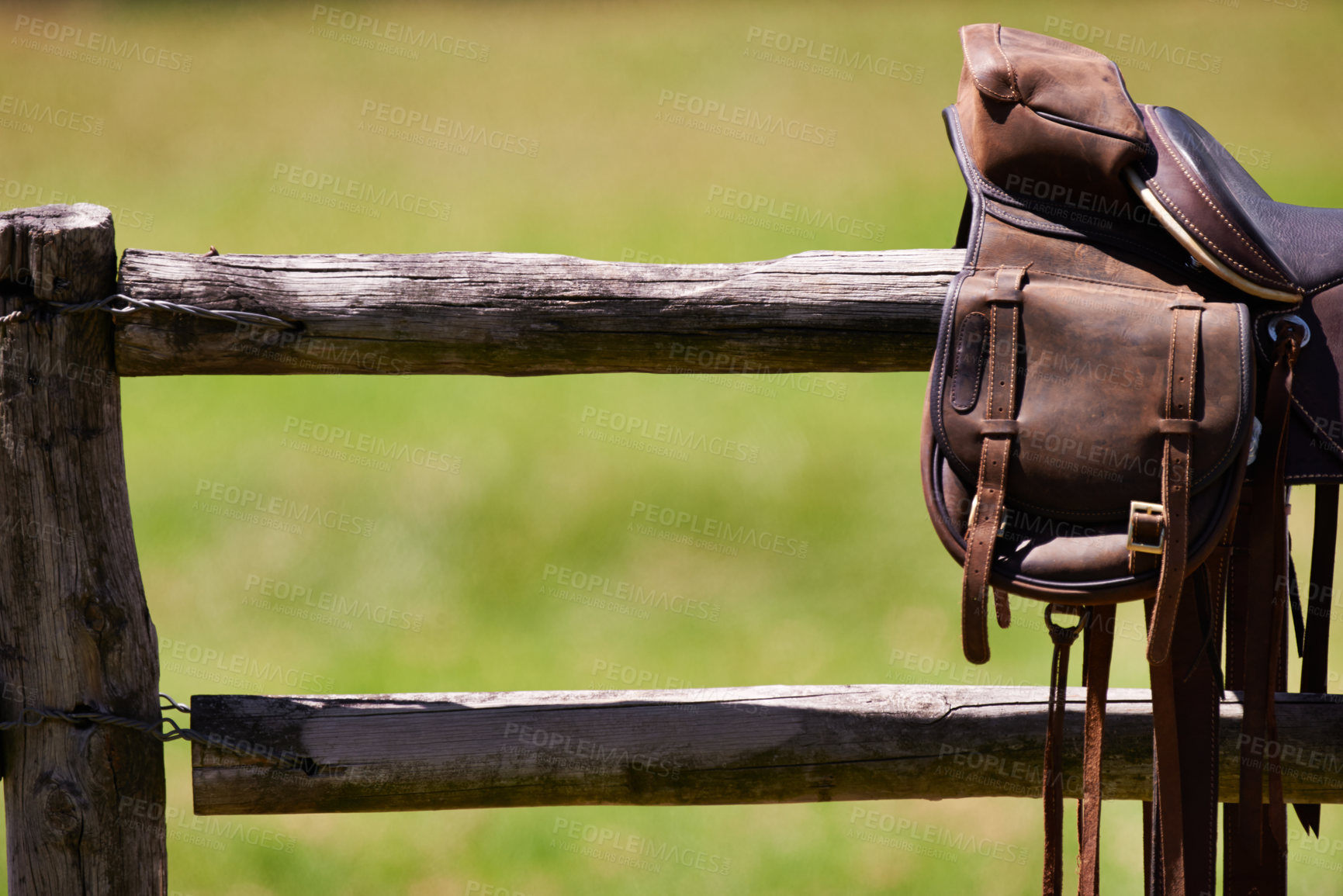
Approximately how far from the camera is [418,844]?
3348 millimetres

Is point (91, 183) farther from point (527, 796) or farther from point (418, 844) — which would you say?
point (527, 796)

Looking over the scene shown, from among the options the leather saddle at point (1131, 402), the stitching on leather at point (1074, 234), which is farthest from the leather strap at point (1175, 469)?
the stitching on leather at point (1074, 234)

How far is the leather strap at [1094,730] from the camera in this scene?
1.15 metres

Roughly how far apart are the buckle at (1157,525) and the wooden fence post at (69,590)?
44.0 inches

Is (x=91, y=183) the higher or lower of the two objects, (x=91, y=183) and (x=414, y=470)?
the higher

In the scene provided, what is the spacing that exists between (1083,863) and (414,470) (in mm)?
3987

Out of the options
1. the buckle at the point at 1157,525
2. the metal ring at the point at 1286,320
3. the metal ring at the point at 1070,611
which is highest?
the metal ring at the point at 1286,320

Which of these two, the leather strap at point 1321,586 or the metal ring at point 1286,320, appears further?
the leather strap at point 1321,586

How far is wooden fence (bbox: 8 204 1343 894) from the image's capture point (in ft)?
4.12

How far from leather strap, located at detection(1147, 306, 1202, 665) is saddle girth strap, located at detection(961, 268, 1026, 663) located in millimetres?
148

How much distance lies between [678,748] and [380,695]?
39cm

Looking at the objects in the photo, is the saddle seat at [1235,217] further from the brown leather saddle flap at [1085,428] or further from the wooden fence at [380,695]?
the wooden fence at [380,695]

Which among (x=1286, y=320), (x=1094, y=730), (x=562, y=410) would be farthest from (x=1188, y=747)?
(x=562, y=410)

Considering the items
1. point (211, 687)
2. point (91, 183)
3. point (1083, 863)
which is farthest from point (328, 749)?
point (91, 183)
